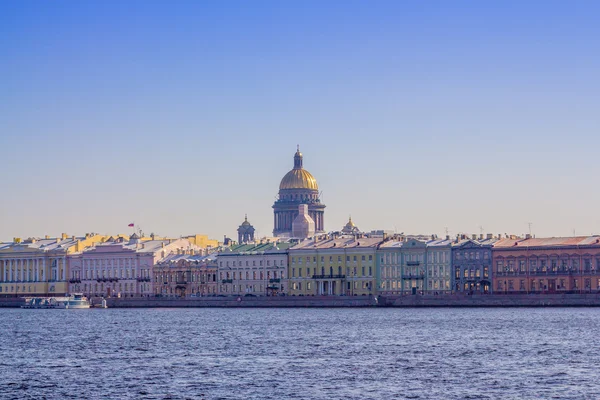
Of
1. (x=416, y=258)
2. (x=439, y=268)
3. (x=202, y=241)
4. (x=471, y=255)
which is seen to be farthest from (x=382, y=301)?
(x=202, y=241)

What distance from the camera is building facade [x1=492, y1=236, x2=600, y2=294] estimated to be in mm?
83938

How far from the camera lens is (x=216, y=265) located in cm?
10262

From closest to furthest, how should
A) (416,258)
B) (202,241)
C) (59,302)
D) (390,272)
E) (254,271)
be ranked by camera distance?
(416,258)
(390,272)
(59,302)
(254,271)
(202,241)

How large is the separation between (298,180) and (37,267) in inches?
1286

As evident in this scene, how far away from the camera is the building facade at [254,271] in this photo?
99438 millimetres

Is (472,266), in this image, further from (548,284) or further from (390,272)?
(390,272)

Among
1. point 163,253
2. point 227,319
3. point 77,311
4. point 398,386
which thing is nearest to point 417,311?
point 227,319

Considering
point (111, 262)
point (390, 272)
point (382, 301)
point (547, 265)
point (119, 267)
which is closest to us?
point (382, 301)

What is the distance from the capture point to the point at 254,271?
331 feet

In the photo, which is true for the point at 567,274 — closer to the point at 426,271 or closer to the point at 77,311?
the point at 426,271

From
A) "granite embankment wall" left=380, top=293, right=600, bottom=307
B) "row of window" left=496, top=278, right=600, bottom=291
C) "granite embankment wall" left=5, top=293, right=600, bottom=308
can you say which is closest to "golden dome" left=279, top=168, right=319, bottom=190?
"granite embankment wall" left=5, top=293, right=600, bottom=308

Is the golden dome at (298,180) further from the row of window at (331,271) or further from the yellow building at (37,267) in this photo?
the row of window at (331,271)

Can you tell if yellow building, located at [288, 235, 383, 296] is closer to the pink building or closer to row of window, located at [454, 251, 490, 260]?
row of window, located at [454, 251, 490, 260]

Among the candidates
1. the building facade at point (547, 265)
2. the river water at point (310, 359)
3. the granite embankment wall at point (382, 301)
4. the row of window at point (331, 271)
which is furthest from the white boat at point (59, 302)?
the river water at point (310, 359)
